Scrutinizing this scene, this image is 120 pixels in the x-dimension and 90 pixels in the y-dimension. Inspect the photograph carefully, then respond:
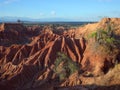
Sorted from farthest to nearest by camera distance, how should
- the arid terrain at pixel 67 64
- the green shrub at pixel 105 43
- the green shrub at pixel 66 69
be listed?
the green shrub at pixel 66 69 < the green shrub at pixel 105 43 < the arid terrain at pixel 67 64

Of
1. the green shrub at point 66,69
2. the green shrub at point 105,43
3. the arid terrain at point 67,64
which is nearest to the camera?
the arid terrain at point 67,64

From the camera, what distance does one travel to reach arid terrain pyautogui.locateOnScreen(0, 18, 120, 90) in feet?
111

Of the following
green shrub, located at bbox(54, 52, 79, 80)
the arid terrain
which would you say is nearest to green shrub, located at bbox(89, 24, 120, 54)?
the arid terrain

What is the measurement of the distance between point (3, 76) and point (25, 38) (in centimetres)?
4824

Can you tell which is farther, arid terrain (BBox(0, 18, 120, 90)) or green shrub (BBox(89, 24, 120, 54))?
green shrub (BBox(89, 24, 120, 54))

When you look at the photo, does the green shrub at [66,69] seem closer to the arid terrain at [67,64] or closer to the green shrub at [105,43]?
the arid terrain at [67,64]

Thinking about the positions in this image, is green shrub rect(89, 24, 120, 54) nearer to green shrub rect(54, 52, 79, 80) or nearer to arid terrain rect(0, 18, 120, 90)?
arid terrain rect(0, 18, 120, 90)

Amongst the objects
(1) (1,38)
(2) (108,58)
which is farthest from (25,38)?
(2) (108,58)

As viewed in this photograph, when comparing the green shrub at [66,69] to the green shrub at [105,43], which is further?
the green shrub at [66,69]

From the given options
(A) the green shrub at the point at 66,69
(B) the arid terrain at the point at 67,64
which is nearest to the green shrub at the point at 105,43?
(B) the arid terrain at the point at 67,64

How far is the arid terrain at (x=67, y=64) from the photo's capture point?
111 feet

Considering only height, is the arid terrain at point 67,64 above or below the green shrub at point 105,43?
below

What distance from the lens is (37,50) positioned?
72.8m

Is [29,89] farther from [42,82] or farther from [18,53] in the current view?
[18,53]
